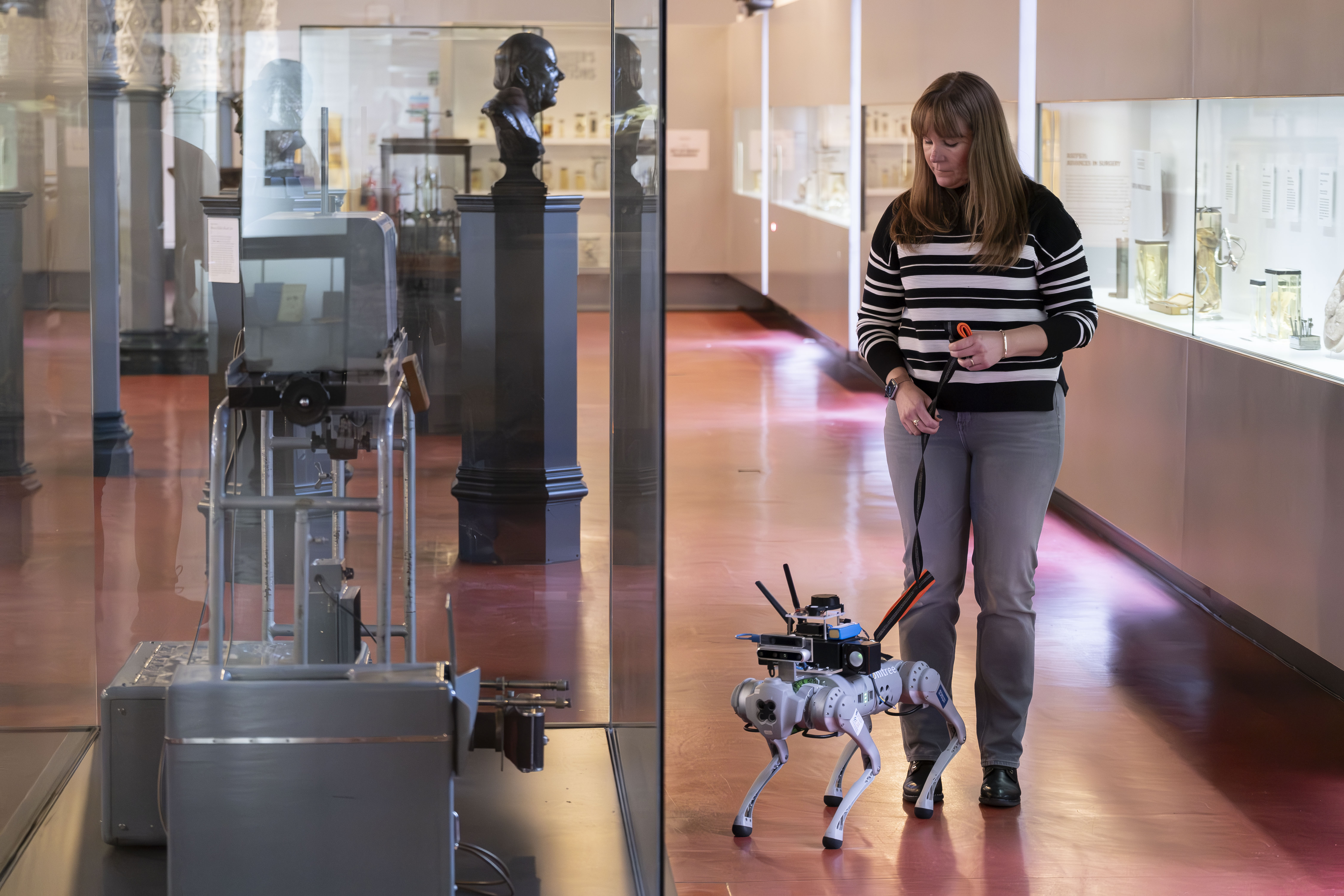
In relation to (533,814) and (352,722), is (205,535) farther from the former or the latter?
(352,722)

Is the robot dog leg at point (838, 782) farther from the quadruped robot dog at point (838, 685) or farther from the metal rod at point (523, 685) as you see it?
the metal rod at point (523, 685)

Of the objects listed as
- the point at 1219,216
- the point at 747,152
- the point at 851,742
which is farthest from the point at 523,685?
the point at 747,152

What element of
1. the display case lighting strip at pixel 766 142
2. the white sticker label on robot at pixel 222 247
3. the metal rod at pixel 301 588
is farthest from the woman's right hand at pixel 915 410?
the display case lighting strip at pixel 766 142

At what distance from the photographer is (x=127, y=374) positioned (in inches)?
131

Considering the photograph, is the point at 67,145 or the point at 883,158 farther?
the point at 883,158

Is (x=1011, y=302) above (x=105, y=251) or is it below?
below

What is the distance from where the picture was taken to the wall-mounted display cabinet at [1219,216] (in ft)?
13.8

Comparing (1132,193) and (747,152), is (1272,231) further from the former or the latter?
(747,152)

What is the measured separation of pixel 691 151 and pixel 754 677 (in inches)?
457

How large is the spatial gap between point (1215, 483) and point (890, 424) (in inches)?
80.1

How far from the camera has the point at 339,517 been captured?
2.92 meters

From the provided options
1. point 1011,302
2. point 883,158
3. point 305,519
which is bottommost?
point 305,519

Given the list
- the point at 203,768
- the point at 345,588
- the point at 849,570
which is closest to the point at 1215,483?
the point at 849,570

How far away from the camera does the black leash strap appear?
2893mm
